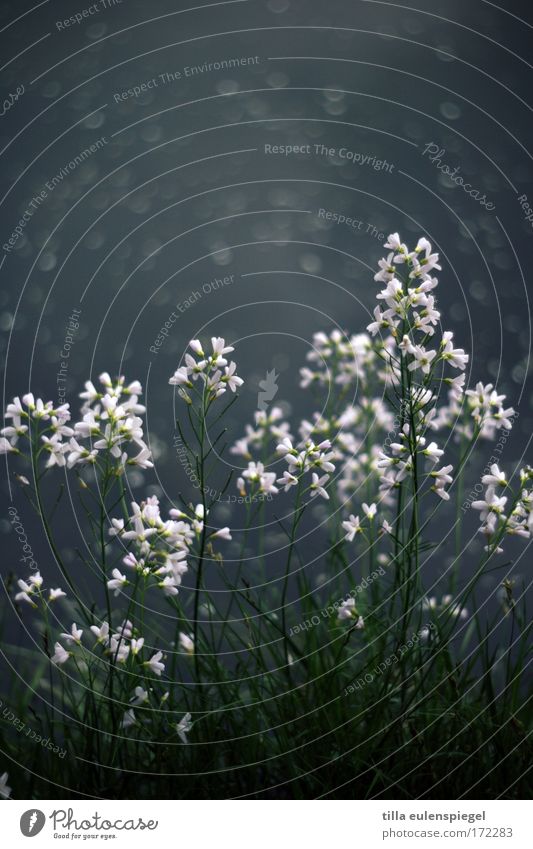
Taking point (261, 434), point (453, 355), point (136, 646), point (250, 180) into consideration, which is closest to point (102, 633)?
point (136, 646)

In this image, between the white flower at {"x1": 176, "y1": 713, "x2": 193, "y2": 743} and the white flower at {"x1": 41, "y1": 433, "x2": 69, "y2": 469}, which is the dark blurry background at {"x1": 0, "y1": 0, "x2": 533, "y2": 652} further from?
the white flower at {"x1": 176, "y1": 713, "x2": 193, "y2": 743}

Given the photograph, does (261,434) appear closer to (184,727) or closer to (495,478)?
(495,478)

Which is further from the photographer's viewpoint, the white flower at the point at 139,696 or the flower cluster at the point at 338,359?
the flower cluster at the point at 338,359

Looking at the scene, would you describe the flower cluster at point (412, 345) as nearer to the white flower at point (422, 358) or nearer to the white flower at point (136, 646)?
the white flower at point (422, 358)

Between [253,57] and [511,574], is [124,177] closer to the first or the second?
[253,57]

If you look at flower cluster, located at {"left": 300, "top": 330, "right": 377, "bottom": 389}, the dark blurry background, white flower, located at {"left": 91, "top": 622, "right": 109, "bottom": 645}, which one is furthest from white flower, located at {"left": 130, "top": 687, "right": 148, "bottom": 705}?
flower cluster, located at {"left": 300, "top": 330, "right": 377, "bottom": 389}
